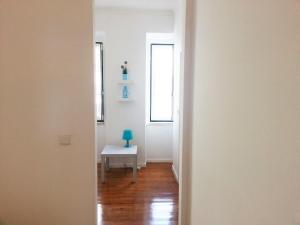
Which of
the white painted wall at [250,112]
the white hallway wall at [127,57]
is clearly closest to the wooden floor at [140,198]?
the white hallway wall at [127,57]

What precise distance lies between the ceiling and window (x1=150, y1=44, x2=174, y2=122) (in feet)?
2.63

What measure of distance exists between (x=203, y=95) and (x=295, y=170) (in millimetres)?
1028

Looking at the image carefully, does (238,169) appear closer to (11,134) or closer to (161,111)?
(11,134)

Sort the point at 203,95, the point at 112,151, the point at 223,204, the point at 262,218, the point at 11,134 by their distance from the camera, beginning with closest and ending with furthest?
1. the point at 262,218
2. the point at 223,204
3. the point at 203,95
4. the point at 11,134
5. the point at 112,151

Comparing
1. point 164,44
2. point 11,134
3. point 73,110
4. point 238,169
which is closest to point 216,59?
point 238,169

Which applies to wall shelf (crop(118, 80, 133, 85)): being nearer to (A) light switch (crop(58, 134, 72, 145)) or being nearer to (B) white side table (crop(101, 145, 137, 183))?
(B) white side table (crop(101, 145, 137, 183))

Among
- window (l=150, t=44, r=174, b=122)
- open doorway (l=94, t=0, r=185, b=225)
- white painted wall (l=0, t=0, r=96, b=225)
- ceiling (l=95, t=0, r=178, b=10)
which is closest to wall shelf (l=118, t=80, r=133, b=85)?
open doorway (l=94, t=0, r=185, b=225)

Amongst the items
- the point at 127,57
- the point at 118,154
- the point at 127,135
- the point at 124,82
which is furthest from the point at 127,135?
the point at 127,57

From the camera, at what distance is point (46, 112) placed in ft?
6.77

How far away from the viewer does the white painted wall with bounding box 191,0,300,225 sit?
2.67 ft

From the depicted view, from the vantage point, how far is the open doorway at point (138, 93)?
3.85 metres

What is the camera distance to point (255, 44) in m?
1.02

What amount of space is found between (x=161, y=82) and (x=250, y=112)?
367 cm

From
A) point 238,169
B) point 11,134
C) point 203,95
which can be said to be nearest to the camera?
point 238,169
